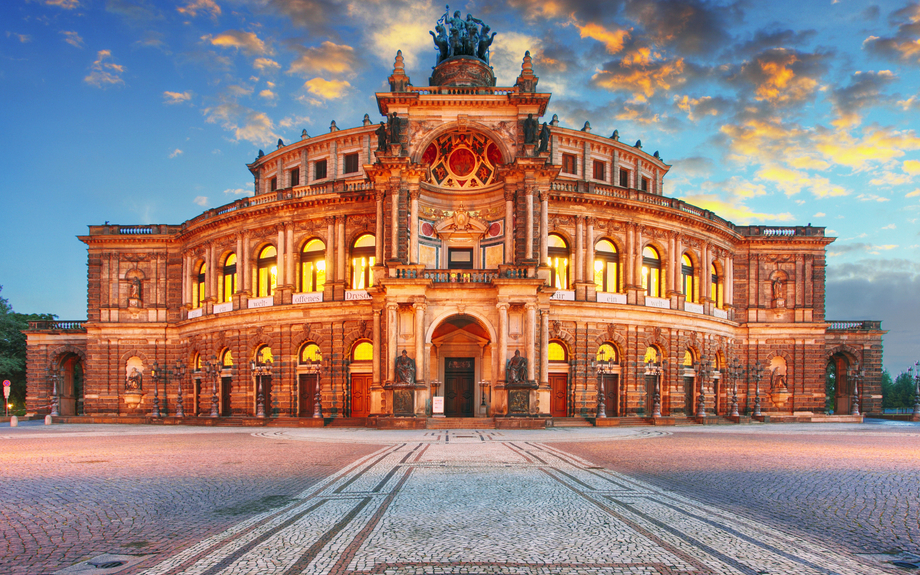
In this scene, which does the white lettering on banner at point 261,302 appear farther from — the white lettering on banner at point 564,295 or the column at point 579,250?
the column at point 579,250

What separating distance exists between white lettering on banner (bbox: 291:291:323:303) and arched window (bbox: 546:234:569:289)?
16.5 meters

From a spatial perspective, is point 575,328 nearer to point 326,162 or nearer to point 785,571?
point 326,162

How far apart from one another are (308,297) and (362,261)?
475 cm

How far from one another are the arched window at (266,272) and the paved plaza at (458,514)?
28.9m

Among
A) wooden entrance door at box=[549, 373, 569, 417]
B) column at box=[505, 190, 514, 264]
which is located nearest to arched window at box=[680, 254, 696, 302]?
wooden entrance door at box=[549, 373, 569, 417]

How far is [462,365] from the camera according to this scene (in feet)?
131

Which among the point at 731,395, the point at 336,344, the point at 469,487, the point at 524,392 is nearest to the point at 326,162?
the point at 336,344

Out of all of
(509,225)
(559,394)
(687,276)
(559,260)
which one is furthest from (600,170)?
(559,394)

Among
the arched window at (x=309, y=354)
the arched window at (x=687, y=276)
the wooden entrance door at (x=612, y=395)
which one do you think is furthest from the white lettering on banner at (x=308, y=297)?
the arched window at (x=687, y=276)

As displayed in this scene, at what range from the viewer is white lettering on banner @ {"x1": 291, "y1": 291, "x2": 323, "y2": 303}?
4409 cm

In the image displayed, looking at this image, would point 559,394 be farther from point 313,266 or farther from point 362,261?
point 313,266

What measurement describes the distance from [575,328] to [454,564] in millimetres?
36258

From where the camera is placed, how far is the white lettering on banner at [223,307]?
4772 cm

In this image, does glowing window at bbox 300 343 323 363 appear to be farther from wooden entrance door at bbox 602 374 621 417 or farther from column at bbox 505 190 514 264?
wooden entrance door at bbox 602 374 621 417
